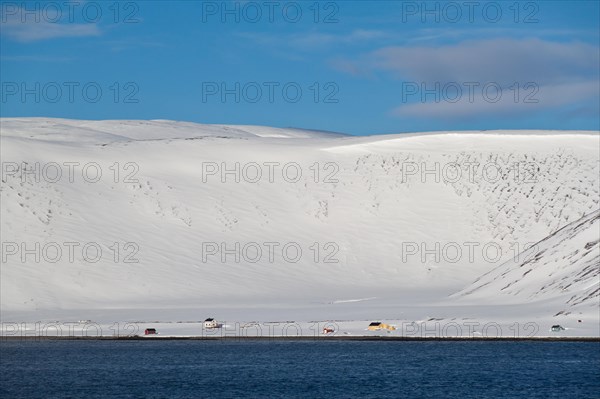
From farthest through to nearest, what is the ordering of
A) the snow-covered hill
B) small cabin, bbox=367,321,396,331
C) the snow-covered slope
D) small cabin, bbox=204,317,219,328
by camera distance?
1. the snow-covered hill
2. the snow-covered slope
3. small cabin, bbox=204,317,219,328
4. small cabin, bbox=367,321,396,331

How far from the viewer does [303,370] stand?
6919cm

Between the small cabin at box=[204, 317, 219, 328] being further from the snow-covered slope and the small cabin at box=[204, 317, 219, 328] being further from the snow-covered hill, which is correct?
the snow-covered slope

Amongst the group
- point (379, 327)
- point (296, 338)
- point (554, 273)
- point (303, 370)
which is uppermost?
point (554, 273)

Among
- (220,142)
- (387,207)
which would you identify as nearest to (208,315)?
(387,207)

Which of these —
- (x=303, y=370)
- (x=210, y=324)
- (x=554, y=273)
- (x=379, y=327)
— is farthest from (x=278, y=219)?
(x=303, y=370)

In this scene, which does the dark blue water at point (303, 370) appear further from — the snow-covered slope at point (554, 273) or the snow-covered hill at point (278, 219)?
the snow-covered hill at point (278, 219)

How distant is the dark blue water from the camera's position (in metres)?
60.6

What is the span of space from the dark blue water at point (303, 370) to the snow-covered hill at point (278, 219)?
644 inches

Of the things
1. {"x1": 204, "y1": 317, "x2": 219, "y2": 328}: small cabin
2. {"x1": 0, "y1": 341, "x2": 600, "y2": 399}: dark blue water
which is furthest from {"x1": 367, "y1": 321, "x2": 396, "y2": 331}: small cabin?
{"x1": 204, "y1": 317, "x2": 219, "y2": 328}: small cabin

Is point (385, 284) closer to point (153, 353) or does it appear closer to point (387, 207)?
point (387, 207)

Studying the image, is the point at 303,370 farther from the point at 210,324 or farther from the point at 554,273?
the point at 554,273

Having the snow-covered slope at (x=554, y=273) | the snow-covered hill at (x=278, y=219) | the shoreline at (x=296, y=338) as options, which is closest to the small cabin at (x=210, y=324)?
the shoreline at (x=296, y=338)

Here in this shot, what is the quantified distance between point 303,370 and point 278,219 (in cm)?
6184

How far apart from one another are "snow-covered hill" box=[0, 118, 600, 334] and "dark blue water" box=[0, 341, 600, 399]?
53.6 ft
